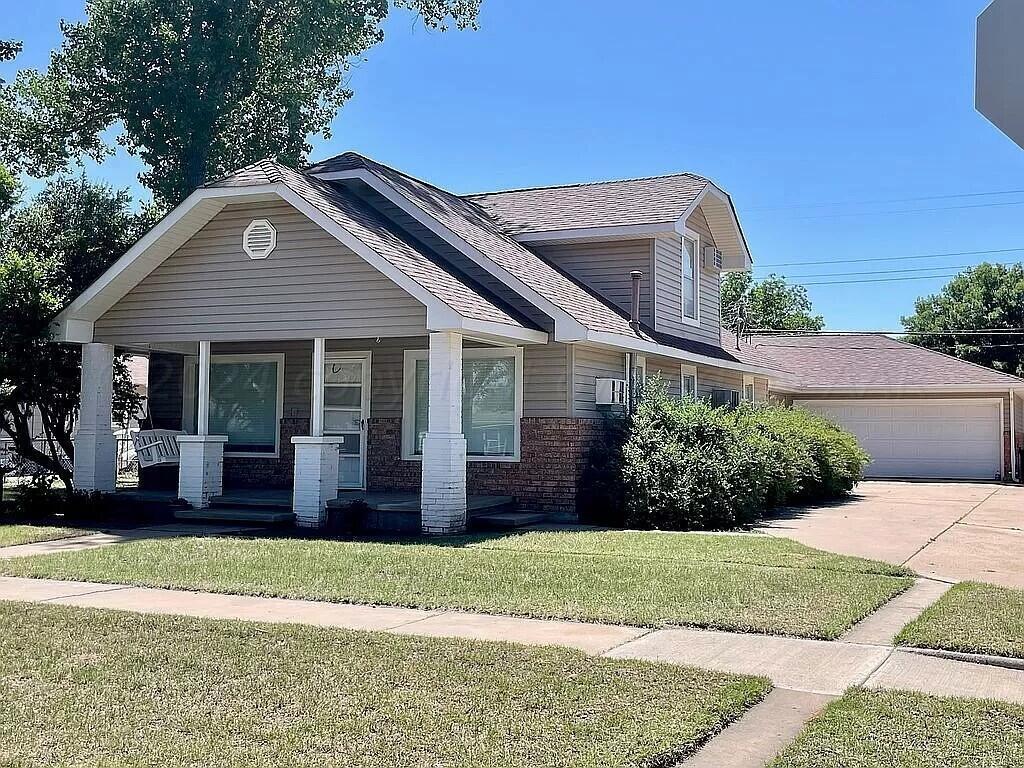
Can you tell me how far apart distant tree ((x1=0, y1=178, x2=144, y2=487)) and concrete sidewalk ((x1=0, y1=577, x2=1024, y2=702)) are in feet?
25.2

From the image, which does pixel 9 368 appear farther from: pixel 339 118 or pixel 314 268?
pixel 339 118

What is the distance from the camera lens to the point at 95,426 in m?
15.8

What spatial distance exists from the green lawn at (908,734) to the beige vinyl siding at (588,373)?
9.63 m

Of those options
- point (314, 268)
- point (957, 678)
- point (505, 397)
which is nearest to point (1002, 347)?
point (505, 397)

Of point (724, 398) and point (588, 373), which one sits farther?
point (724, 398)

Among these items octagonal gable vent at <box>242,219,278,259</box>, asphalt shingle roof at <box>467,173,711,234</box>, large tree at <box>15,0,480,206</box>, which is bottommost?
octagonal gable vent at <box>242,219,278,259</box>

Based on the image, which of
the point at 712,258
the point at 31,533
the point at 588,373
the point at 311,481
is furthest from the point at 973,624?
the point at 712,258

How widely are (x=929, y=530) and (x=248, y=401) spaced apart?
11.2 metres

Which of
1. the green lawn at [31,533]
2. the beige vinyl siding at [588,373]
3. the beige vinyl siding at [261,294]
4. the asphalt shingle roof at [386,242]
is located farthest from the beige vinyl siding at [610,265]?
the green lawn at [31,533]

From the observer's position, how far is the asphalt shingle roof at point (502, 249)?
605 inches

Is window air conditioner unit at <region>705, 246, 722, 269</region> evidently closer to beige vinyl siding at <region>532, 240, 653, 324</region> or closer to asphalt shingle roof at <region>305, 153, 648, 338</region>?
beige vinyl siding at <region>532, 240, 653, 324</region>

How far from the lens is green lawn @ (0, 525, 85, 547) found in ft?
41.8

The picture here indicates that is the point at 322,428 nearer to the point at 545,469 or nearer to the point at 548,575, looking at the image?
the point at 545,469

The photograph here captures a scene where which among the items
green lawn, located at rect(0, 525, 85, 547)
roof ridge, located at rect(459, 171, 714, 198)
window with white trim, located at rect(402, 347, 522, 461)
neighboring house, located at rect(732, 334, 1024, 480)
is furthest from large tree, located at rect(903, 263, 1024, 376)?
green lawn, located at rect(0, 525, 85, 547)
